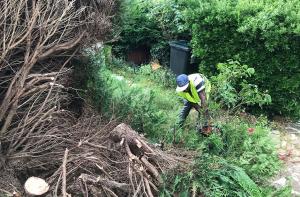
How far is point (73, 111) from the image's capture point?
690 cm

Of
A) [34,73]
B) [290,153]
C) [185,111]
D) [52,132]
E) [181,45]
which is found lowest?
[290,153]

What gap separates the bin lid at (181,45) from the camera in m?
10.4

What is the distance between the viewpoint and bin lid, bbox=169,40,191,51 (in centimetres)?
1037

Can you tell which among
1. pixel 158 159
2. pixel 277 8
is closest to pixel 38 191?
pixel 158 159

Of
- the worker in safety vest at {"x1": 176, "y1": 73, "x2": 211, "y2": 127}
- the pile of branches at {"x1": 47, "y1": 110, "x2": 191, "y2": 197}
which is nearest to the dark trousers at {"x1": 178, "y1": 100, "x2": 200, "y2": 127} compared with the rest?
the worker in safety vest at {"x1": 176, "y1": 73, "x2": 211, "y2": 127}

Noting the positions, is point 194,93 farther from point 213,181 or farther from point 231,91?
point 213,181

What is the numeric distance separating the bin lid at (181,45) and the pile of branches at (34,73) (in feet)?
14.1

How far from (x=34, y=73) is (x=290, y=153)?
472 cm

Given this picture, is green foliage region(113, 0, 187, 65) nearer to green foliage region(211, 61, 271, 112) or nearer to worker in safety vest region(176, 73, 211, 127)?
green foliage region(211, 61, 271, 112)

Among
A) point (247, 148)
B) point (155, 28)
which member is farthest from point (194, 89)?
point (155, 28)

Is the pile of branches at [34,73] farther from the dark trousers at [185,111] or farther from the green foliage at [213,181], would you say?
the dark trousers at [185,111]

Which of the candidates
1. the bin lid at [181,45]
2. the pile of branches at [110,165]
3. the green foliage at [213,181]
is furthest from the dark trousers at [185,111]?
the bin lid at [181,45]

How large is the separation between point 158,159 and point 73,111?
2.13 meters

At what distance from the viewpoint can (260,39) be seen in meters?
8.20
